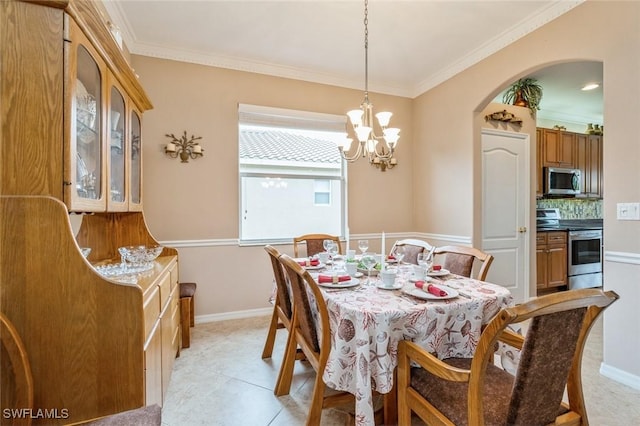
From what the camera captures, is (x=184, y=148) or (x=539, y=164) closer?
(x=184, y=148)

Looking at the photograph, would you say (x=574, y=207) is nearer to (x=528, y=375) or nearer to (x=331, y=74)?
(x=331, y=74)

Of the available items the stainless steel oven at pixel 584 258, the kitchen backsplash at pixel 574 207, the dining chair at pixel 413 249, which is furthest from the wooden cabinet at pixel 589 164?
the dining chair at pixel 413 249

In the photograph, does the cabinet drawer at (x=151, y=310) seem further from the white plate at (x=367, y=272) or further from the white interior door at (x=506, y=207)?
the white interior door at (x=506, y=207)

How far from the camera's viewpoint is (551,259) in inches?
159

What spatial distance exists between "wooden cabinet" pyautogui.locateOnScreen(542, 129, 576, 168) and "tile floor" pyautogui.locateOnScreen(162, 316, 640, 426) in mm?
2596

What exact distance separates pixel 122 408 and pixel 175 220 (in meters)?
2.14

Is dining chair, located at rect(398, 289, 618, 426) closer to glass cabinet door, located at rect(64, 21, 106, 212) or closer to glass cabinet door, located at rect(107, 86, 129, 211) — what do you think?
glass cabinet door, located at rect(64, 21, 106, 212)

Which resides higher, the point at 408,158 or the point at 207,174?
the point at 408,158

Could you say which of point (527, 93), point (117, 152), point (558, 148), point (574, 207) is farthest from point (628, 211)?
point (574, 207)

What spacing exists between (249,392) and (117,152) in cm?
176

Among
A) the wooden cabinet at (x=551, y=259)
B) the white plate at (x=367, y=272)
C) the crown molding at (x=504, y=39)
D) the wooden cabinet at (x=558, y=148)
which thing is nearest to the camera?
the white plate at (x=367, y=272)

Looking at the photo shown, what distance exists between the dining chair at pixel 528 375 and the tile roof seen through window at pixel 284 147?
107 inches

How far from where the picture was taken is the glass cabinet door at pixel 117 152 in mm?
1761

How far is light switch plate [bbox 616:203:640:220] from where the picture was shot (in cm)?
198
